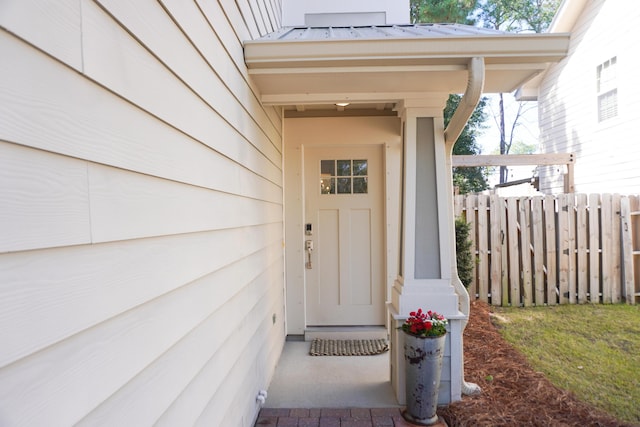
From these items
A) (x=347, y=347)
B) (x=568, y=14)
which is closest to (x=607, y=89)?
(x=568, y=14)

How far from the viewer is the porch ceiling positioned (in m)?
2.20

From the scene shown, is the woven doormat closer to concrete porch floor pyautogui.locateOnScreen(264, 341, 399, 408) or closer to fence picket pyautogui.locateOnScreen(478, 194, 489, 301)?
concrete porch floor pyautogui.locateOnScreen(264, 341, 399, 408)

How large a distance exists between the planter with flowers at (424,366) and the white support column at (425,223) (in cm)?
19

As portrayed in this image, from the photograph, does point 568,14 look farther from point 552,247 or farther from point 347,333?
point 347,333

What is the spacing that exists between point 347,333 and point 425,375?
5.66 ft

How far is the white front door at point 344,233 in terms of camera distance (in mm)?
4176

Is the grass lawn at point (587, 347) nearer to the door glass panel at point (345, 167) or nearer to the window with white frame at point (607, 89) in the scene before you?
the door glass panel at point (345, 167)

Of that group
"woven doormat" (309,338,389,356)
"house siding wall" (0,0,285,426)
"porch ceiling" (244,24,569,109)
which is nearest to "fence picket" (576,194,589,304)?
"woven doormat" (309,338,389,356)

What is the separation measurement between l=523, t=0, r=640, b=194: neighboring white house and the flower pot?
192 inches

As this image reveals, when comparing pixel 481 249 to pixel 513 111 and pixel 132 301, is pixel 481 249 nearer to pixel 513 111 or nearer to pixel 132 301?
pixel 132 301

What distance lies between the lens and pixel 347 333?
4055 mm

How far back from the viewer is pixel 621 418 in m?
2.43

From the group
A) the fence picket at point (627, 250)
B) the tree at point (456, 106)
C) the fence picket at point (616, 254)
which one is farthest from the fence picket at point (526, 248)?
the tree at point (456, 106)

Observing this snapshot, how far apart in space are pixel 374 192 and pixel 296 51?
2.20m
